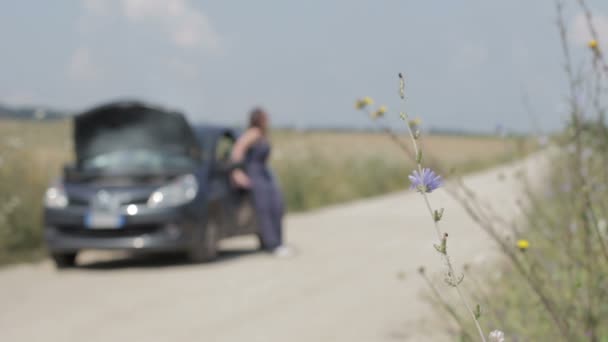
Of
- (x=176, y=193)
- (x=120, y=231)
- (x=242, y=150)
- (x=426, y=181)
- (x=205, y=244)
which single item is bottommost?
(x=205, y=244)

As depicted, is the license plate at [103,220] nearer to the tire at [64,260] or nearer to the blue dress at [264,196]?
the tire at [64,260]

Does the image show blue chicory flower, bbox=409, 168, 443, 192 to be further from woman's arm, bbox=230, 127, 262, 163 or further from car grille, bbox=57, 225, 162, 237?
woman's arm, bbox=230, 127, 262, 163

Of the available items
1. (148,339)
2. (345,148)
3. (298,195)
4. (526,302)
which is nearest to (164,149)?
(148,339)

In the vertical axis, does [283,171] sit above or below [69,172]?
below

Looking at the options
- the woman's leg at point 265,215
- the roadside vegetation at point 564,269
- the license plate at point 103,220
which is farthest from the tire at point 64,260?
the roadside vegetation at point 564,269

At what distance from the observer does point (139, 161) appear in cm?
1157

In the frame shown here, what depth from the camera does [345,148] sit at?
2717 centimetres

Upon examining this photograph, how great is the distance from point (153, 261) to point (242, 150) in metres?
1.63

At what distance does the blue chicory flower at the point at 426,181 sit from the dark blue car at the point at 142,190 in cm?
860

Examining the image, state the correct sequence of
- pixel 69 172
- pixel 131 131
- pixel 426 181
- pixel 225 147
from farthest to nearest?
pixel 225 147 → pixel 131 131 → pixel 69 172 → pixel 426 181

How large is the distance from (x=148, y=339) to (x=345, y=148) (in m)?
20.2

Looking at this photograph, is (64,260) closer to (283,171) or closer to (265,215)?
(265,215)

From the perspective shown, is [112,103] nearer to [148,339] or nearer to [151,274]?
[151,274]

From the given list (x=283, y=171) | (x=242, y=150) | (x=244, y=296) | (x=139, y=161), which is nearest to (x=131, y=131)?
(x=139, y=161)
